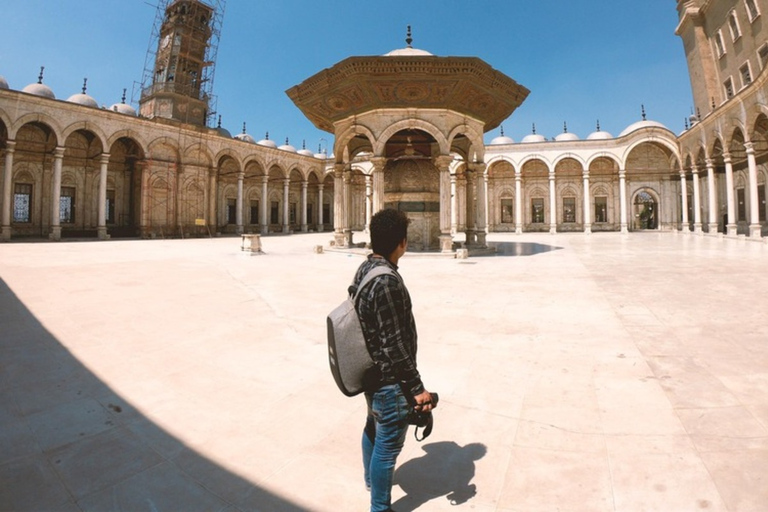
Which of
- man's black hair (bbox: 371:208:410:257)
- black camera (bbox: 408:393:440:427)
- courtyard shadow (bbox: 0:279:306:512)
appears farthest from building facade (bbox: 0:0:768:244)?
black camera (bbox: 408:393:440:427)

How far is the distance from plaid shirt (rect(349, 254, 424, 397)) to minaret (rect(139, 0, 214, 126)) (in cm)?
3464

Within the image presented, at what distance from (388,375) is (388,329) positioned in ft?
0.64

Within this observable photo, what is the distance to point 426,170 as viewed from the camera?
47.8 feet

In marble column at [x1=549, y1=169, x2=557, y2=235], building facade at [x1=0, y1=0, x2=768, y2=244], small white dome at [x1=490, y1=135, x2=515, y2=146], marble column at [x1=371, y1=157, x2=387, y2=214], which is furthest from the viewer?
small white dome at [x1=490, y1=135, x2=515, y2=146]

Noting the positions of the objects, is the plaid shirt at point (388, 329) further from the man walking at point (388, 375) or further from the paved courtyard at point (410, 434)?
the paved courtyard at point (410, 434)

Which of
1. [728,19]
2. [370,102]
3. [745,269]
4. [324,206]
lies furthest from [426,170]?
[324,206]

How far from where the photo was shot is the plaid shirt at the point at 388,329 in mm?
1533

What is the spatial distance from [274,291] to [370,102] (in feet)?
30.2

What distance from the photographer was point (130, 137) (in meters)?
23.4

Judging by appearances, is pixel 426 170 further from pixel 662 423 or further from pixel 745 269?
pixel 662 423

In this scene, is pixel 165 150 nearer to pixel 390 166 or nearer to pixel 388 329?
pixel 390 166

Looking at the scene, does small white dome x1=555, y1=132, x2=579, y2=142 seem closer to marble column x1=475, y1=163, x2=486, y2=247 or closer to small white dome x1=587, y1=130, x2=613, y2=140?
small white dome x1=587, y1=130, x2=613, y2=140

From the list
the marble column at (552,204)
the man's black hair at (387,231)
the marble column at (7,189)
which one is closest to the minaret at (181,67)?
the marble column at (7,189)

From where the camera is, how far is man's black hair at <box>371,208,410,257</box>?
5.57 ft
